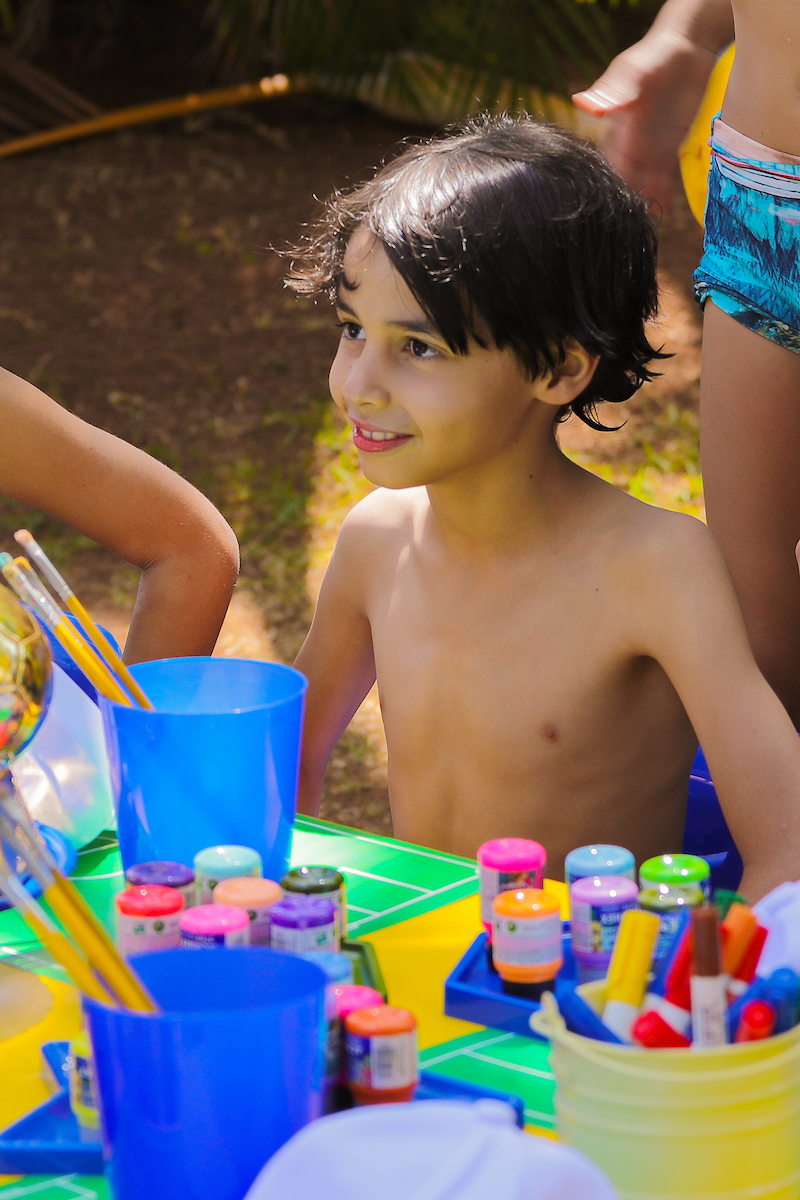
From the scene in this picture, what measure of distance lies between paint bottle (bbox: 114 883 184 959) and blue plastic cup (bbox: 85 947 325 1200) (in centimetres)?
13

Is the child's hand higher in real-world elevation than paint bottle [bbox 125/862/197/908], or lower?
higher

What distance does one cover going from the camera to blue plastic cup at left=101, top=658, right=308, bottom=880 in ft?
3.18

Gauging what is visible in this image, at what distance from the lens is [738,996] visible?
0.67 meters

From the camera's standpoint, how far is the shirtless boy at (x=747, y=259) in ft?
5.43

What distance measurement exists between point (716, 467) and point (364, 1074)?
1234 mm

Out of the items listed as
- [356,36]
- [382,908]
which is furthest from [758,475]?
[356,36]

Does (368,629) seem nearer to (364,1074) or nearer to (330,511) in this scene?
(364,1074)

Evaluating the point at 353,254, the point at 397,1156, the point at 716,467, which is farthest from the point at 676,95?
the point at 397,1156

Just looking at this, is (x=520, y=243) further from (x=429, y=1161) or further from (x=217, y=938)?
(x=429, y=1161)

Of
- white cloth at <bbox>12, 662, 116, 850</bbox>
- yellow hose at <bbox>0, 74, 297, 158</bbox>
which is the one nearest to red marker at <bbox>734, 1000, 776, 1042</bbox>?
white cloth at <bbox>12, 662, 116, 850</bbox>

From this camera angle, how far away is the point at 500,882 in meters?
0.95

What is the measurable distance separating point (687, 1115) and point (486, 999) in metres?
0.25

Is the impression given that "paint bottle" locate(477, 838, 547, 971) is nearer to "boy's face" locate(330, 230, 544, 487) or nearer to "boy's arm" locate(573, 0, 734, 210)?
"boy's face" locate(330, 230, 544, 487)

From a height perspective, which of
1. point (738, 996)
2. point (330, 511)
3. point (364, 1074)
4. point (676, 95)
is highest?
point (676, 95)
